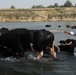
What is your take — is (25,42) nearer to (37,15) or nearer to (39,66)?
(39,66)

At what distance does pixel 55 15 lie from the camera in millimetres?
174375

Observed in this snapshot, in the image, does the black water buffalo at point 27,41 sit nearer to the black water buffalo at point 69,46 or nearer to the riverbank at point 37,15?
the black water buffalo at point 69,46

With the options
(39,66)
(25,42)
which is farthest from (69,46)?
(39,66)

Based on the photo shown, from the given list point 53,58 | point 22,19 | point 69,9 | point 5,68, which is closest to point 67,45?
point 53,58

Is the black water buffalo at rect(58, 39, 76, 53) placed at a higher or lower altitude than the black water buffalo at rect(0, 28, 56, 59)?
lower

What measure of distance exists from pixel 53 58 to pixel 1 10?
17015 cm

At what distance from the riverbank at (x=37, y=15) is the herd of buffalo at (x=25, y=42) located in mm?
147617

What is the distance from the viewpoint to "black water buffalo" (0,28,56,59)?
19203 mm

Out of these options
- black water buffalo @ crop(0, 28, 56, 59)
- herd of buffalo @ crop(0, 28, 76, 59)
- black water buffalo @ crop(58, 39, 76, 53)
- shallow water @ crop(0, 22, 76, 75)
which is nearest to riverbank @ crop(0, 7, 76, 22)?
black water buffalo @ crop(58, 39, 76, 53)

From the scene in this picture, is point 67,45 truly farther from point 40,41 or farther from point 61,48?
point 40,41

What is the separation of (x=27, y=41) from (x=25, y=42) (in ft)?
0.55

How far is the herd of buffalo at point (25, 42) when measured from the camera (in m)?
19.2

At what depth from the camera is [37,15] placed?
176 m

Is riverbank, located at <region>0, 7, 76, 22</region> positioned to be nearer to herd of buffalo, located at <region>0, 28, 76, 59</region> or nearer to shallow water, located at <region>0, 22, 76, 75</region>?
herd of buffalo, located at <region>0, 28, 76, 59</region>
